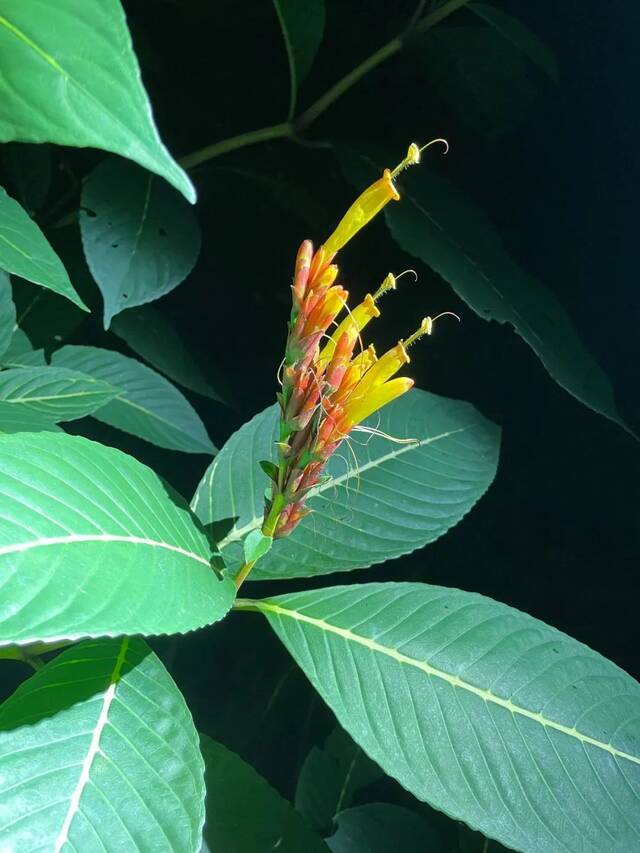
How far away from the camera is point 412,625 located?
58 centimetres

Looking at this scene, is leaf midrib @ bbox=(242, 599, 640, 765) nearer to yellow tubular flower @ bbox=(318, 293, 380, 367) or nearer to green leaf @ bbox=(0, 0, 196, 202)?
yellow tubular flower @ bbox=(318, 293, 380, 367)

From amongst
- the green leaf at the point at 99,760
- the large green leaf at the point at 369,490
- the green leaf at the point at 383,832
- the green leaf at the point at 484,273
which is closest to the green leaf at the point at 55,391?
the large green leaf at the point at 369,490

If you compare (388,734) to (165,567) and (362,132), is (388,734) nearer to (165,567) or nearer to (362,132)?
(165,567)

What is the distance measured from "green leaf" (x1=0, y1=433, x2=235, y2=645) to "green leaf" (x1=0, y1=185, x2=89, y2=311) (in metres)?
0.17

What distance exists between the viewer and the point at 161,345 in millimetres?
966

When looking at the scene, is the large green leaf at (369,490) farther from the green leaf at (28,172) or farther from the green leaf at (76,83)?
the green leaf at (28,172)

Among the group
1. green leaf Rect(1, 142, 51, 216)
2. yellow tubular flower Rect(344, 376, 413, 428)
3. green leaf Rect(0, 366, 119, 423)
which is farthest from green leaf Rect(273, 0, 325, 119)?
yellow tubular flower Rect(344, 376, 413, 428)

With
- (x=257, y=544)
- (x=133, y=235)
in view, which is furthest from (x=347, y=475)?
(x=133, y=235)

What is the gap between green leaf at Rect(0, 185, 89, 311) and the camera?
1.87 ft

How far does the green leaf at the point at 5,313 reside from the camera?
75 centimetres

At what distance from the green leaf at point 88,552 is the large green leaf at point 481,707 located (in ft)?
0.37

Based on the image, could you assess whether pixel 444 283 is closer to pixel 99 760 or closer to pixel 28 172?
pixel 28 172

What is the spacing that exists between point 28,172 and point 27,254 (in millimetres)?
437

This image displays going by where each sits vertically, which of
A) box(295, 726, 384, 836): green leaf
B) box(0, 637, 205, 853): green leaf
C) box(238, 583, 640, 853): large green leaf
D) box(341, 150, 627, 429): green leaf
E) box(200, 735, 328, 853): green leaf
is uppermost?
box(341, 150, 627, 429): green leaf
